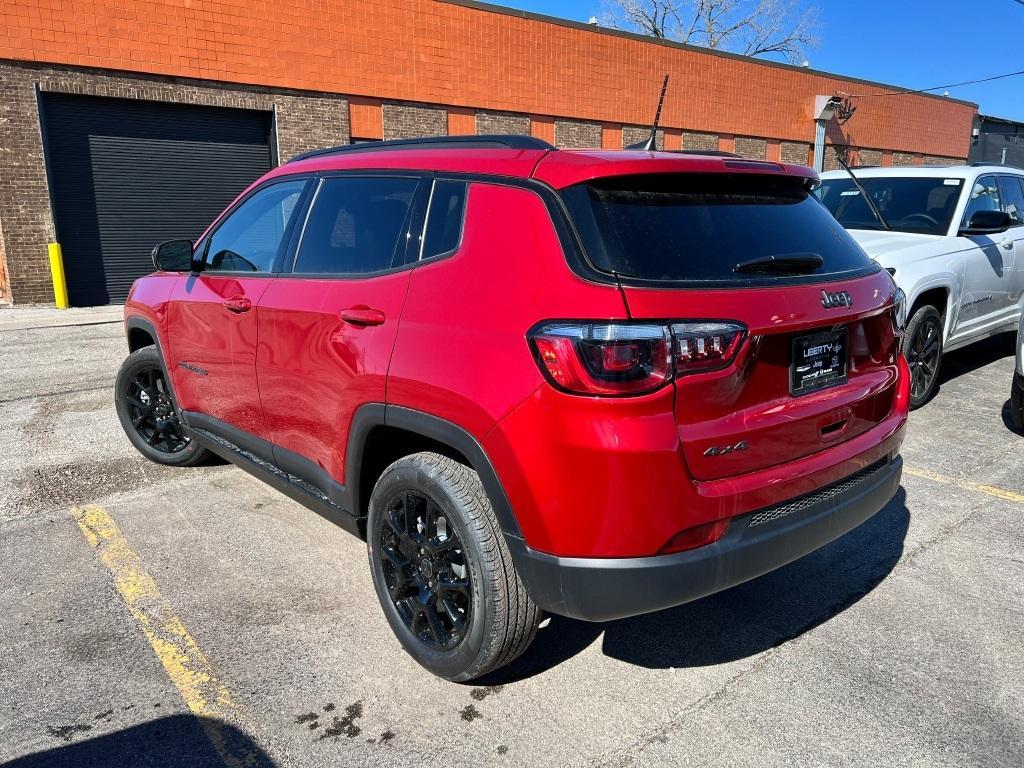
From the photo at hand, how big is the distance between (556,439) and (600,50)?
70.2ft

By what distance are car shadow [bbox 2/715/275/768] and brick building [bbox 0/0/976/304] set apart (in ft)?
45.9

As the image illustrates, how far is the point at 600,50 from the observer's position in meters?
21.3

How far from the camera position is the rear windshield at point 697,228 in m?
2.31

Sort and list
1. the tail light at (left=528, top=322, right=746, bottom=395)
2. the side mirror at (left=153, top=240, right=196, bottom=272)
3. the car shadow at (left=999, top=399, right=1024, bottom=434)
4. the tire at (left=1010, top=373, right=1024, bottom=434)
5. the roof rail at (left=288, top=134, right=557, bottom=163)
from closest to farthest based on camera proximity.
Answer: the tail light at (left=528, top=322, right=746, bottom=395) < the roof rail at (left=288, top=134, right=557, bottom=163) < the side mirror at (left=153, top=240, right=196, bottom=272) < the tire at (left=1010, top=373, right=1024, bottom=434) < the car shadow at (left=999, top=399, right=1024, bottom=434)

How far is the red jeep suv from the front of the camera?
2.18 meters

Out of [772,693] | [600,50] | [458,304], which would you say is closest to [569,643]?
[772,693]

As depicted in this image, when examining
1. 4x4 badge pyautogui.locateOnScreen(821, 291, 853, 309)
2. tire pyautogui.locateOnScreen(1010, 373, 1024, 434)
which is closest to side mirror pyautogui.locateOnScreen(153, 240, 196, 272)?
4x4 badge pyautogui.locateOnScreen(821, 291, 853, 309)

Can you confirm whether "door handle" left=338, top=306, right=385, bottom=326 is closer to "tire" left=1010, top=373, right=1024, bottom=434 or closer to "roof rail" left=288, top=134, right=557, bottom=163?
"roof rail" left=288, top=134, right=557, bottom=163

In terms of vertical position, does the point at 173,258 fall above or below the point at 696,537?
above

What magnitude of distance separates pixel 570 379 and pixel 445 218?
0.90 metres

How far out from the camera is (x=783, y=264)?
2564mm

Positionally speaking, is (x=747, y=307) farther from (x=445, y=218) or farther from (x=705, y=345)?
(x=445, y=218)

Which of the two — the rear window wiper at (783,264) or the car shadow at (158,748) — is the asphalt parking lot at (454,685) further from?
the rear window wiper at (783,264)

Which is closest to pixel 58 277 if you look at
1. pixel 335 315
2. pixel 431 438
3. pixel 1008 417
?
pixel 335 315
